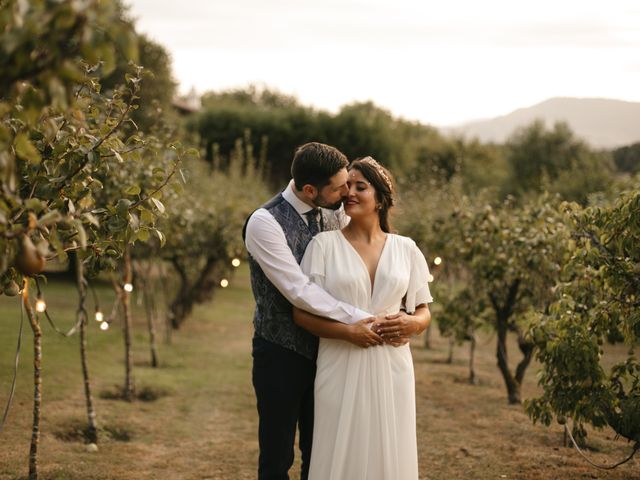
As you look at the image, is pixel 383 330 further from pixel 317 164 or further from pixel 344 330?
pixel 317 164

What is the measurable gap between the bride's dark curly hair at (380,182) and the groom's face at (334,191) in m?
0.10

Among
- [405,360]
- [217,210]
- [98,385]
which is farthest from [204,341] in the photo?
[405,360]

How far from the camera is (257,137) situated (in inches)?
1320

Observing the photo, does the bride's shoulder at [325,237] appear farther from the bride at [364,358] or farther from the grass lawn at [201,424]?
the grass lawn at [201,424]

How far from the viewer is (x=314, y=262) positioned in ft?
12.5

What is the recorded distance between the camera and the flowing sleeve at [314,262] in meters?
3.79

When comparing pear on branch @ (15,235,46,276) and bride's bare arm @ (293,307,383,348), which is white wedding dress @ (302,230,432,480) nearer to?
bride's bare arm @ (293,307,383,348)

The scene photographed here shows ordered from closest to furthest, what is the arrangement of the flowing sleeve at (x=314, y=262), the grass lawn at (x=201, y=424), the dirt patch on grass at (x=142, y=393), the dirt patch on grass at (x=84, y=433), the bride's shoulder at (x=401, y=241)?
the flowing sleeve at (x=314, y=262)
the bride's shoulder at (x=401, y=241)
the grass lawn at (x=201, y=424)
the dirt patch on grass at (x=84, y=433)
the dirt patch on grass at (x=142, y=393)

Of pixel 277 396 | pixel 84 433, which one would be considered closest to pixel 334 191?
pixel 277 396

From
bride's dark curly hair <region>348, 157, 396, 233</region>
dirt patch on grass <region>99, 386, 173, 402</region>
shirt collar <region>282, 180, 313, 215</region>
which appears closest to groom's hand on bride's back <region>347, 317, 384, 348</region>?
bride's dark curly hair <region>348, 157, 396, 233</region>

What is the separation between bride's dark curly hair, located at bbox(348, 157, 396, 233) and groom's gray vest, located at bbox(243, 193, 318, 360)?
45cm

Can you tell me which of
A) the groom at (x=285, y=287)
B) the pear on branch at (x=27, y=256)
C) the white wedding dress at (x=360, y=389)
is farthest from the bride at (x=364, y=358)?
the pear on branch at (x=27, y=256)

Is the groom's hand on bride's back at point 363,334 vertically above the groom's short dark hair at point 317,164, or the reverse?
the groom's short dark hair at point 317,164

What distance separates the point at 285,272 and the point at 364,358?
2.10 ft
